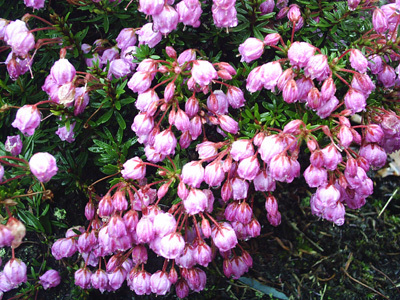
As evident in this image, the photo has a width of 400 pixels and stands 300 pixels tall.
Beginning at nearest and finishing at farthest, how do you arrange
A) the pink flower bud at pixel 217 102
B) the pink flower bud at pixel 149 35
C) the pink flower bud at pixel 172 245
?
1. the pink flower bud at pixel 172 245
2. the pink flower bud at pixel 217 102
3. the pink flower bud at pixel 149 35

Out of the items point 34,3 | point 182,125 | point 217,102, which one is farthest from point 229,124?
point 34,3

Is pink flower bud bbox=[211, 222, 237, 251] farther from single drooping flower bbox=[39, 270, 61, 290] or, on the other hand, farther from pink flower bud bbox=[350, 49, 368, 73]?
single drooping flower bbox=[39, 270, 61, 290]

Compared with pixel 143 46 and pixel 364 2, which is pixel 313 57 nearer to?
pixel 364 2

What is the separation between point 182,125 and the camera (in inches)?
82.8

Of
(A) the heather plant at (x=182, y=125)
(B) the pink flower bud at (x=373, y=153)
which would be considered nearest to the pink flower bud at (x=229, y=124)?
(A) the heather plant at (x=182, y=125)

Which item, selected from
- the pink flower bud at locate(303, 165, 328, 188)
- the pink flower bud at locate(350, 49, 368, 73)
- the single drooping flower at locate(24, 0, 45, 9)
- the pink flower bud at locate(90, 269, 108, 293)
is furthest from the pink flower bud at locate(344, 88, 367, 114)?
the single drooping flower at locate(24, 0, 45, 9)

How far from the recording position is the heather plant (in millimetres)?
2045

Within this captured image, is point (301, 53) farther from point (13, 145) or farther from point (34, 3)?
point (13, 145)

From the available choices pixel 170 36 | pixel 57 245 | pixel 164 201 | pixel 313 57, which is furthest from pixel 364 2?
pixel 57 245

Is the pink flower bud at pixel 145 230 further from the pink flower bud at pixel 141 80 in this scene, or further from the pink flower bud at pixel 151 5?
the pink flower bud at pixel 151 5

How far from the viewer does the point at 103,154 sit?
246cm

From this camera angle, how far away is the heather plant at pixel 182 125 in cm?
204

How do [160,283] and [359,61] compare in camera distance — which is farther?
[160,283]

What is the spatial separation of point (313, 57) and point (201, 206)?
0.93m
